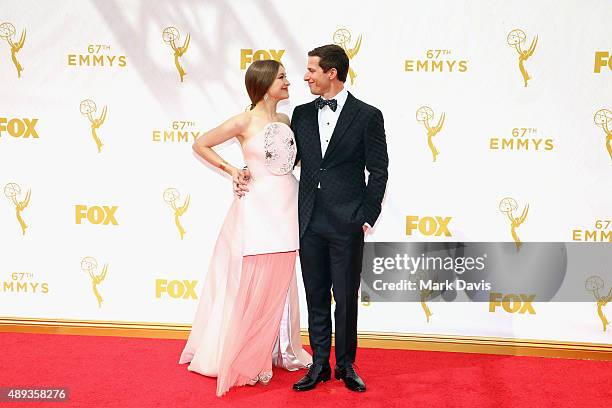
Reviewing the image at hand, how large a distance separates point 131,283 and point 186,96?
1413mm

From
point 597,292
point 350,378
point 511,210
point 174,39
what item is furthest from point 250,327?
point 597,292

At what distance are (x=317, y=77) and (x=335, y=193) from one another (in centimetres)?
64

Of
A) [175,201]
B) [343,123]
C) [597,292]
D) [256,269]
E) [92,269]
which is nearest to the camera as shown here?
[343,123]

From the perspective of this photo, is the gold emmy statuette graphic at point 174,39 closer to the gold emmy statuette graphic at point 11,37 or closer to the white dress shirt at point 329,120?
the gold emmy statuette graphic at point 11,37

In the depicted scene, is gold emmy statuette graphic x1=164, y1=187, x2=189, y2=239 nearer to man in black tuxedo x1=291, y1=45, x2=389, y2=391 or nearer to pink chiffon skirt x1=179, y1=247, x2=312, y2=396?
pink chiffon skirt x1=179, y1=247, x2=312, y2=396

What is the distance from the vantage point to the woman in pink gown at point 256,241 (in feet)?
12.1

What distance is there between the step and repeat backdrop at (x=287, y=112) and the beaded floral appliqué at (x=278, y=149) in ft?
2.69

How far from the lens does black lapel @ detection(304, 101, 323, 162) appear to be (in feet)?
11.8

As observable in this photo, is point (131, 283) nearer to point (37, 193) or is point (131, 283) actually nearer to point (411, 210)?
point (37, 193)

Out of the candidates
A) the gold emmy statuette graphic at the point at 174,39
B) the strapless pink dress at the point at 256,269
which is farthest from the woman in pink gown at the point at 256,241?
the gold emmy statuette graphic at the point at 174,39

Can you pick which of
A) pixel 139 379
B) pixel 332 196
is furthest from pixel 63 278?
pixel 332 196

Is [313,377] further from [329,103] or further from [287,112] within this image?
[287,112]

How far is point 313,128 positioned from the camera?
363 cm

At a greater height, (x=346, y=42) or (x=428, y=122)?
(x=346, y=42)
